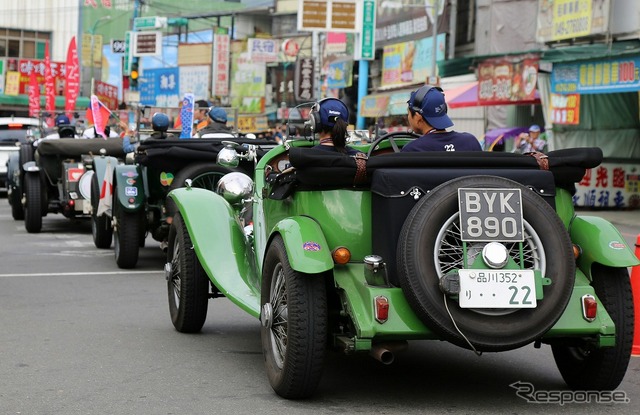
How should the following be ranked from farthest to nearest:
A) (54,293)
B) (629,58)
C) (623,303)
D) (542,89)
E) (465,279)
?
(542,89)
(629,58)
(54,293)
(623,303)
(465,279)

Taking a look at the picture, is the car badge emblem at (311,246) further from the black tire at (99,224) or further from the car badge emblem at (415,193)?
the black tire at (99,224)

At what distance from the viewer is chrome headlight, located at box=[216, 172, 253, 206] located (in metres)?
7.92

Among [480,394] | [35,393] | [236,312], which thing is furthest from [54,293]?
[480,394]

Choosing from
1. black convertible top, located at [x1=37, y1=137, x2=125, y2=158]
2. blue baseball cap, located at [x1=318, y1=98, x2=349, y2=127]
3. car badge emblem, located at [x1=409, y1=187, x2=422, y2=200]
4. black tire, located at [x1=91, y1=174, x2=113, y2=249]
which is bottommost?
black tire, located at [x1=91, y1=174, x2=113, y2=249]

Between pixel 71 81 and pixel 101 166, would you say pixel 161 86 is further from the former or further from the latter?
pixel 101 166

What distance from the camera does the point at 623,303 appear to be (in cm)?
586

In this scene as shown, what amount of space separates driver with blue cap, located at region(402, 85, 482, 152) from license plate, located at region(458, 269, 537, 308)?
43.3 inches

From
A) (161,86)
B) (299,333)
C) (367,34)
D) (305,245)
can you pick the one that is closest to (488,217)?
(305,245)

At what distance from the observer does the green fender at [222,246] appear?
23.4ft

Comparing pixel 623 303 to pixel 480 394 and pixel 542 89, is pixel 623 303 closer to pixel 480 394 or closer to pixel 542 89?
pixel 480 394

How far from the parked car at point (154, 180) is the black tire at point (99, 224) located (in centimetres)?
134

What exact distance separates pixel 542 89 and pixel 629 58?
334 cm

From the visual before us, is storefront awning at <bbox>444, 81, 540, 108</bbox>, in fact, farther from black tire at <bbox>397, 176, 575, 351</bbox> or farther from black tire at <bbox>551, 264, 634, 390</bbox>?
black tire at <bbox>397, 176, 575, 351</bbox>

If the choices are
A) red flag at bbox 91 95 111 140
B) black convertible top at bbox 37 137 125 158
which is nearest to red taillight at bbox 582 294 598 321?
black convertible top at bbox 37 137 125 158
